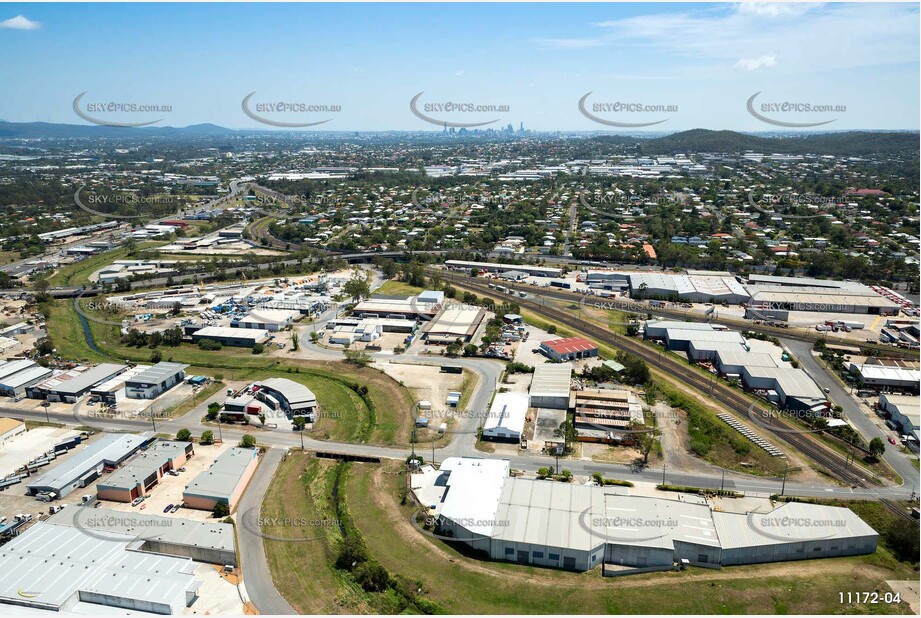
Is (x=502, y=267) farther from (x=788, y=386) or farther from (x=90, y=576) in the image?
(x=90, y=576)

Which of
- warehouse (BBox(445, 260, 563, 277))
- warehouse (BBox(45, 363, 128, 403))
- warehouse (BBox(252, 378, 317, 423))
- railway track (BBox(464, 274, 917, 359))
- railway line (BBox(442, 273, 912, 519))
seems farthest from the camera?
warehouse (BBox(445, 260, 563, 277))

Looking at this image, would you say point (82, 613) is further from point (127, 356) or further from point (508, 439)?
Answer: point (127, 356)

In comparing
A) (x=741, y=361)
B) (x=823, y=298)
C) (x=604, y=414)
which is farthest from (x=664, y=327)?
(x=823, y=298)

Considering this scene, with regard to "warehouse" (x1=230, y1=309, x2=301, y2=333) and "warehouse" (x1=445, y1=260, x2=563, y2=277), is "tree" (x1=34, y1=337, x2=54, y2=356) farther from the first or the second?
"warehouse" (x1=445, y1=260, x2=563, y2=277)

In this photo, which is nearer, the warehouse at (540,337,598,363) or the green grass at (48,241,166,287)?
the warehouse at (540,337,598,363)

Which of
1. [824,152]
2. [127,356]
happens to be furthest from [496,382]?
[824,152]

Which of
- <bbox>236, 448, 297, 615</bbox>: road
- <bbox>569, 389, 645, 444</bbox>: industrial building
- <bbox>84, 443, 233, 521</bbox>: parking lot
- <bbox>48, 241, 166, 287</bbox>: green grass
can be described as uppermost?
<bbox>48, 241, 166, 287</bbox>: green grass

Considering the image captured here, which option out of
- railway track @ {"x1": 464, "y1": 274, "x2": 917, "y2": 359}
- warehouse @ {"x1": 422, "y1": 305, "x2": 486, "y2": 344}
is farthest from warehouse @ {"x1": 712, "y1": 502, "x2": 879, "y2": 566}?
warehouse @ {"x1": 422, "y1": 305, "x2": 486, "y2": 344}
